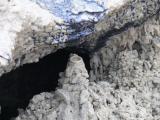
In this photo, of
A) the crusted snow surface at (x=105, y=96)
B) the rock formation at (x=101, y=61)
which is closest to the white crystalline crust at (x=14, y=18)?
the rock formation at (x=101, y=61)

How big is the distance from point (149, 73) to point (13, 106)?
0.61m

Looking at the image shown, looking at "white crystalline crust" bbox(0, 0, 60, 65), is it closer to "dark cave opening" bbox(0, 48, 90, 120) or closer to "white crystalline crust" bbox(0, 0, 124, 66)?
"white crystalline crust" bbox(0, 0, 124, 66)

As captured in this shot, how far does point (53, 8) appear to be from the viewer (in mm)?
1854

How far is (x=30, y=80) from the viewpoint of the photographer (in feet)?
7.75

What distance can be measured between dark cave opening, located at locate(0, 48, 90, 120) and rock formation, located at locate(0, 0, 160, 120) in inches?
6.1

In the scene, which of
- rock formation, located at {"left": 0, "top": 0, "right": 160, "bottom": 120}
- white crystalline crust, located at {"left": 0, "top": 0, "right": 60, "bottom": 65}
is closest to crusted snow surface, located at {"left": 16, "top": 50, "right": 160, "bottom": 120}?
rock formation, located at {"left": 0, "top": 0, "right": 160, "bottom": 120}

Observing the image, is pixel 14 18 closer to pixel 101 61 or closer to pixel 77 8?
pixel 77 8

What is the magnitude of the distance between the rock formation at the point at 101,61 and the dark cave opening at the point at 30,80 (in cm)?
15

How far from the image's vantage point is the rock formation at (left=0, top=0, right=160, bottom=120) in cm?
183

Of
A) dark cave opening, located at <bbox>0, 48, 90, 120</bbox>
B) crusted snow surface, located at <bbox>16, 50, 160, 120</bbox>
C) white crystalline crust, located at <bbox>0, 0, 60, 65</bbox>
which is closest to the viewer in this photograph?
white crystalline crust, located at <bbox>0, 0, 60, 65</bbox>

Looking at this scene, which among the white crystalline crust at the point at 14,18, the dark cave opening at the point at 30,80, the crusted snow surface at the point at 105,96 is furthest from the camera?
the dark cave opening at the point at 30,80

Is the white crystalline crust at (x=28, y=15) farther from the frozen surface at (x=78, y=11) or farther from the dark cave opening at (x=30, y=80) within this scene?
the dark cave opening at (x=30, y=80)

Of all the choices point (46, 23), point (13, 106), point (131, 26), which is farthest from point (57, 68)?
point (46, 23)

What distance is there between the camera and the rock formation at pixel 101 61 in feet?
6.00
